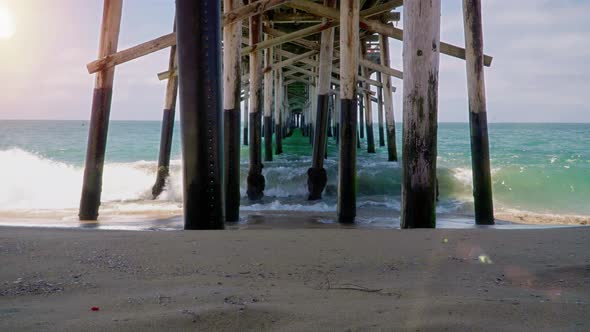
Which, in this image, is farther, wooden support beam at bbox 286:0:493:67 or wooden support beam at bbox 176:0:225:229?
wooden support beam at bbox 286:0:493:67

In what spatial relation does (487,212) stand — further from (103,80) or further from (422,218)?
(103,80)

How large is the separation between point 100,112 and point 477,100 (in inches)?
154

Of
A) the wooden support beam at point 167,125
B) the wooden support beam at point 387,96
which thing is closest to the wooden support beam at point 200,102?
the wooden support beam at point 167,125

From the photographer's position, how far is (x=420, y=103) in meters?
3.52

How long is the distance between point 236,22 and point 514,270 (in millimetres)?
4129

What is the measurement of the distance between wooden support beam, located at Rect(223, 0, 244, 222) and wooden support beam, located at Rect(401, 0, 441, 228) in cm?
229

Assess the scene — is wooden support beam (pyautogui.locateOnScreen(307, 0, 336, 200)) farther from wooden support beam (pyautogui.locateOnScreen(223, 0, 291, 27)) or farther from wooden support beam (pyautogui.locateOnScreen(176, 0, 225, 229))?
wooden support beam (pyautogui.locateOnScreen(176, 0, 225, 229))

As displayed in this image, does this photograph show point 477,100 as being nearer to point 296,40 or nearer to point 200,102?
point 200,102

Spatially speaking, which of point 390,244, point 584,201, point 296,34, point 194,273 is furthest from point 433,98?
point 584,201

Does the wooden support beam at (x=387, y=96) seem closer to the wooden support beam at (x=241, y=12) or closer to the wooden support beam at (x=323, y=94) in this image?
the wooden support beam at (x=323, y=94)

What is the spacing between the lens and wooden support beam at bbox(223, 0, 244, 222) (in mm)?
5398

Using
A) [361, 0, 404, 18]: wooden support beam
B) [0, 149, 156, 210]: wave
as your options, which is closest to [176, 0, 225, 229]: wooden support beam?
[361, 0, 404, 18]: wooden support beam

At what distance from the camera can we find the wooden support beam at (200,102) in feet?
9.50

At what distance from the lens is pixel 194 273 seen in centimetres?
207
